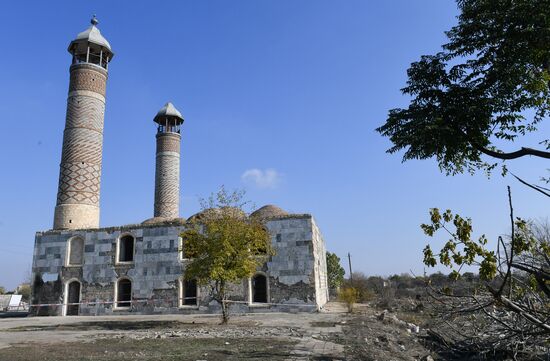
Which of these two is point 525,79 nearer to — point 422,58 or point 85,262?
point 422,58

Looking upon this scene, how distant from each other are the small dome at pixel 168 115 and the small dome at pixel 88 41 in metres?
6.13

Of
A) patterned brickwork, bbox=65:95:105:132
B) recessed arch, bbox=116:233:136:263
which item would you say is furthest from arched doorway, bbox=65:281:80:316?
patterned brickwork, bbox=65:95:105:132

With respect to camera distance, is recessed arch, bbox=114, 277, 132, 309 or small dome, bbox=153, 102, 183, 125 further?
small dome, bbox=153, 102, 183, 125

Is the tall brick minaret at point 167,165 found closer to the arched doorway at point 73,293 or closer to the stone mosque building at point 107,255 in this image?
the stone mosque building at point 107,255

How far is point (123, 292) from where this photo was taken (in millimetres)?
21250

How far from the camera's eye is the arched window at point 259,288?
19547 millimetres

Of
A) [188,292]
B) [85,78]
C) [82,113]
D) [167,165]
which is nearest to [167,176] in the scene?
[167,165]

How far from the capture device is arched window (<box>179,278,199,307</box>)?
20180 mm

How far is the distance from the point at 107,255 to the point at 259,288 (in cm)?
835

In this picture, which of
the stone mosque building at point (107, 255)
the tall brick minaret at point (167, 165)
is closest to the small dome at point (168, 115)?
the tall brick minaret at point (167, 165)

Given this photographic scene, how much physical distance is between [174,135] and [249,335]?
21358 mm

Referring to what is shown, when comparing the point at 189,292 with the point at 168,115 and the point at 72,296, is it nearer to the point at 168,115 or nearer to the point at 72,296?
the point at 72,296

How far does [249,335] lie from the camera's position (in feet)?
36.8

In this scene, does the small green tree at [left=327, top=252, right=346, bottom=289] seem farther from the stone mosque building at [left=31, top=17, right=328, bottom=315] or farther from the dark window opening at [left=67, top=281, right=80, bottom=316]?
the dark window opening at [left=67, top=281, right=80, bottom=316]
